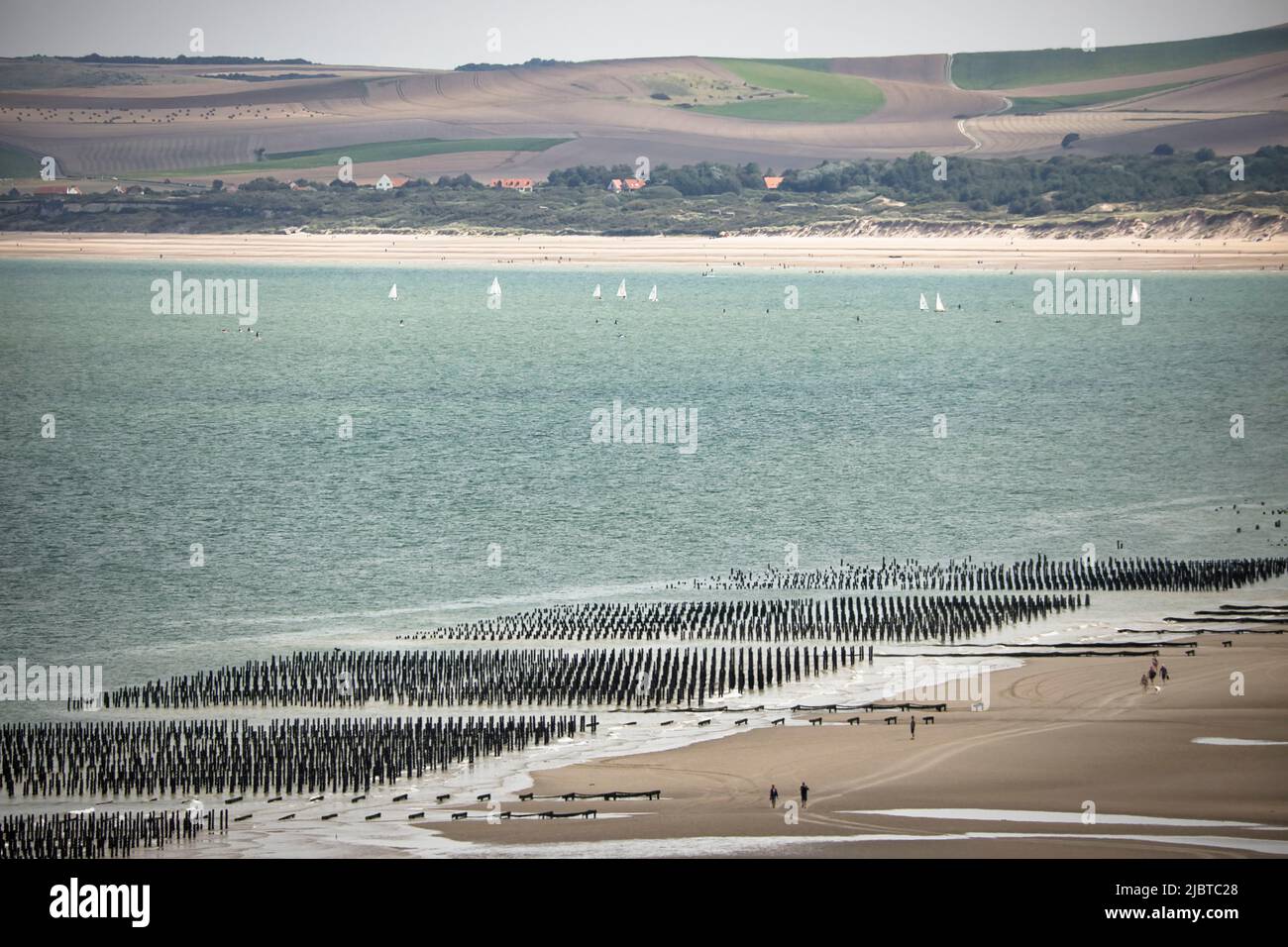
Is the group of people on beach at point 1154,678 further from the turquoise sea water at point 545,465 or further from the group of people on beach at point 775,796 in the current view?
the turquoise sea water at point 545,465

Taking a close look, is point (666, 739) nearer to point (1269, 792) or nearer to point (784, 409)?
point (1269, 792)

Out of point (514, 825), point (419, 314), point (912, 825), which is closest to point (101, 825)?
point (514, 825)

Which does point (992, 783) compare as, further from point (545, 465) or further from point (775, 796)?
point (545, 465)

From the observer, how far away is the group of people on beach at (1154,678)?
38125mm

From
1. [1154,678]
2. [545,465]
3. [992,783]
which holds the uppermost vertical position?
[545,465]

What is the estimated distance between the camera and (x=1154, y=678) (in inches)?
1522

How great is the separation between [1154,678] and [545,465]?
4187 centimetres

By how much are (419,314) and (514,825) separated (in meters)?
144

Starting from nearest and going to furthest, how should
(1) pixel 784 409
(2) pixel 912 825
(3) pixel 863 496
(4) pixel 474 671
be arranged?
(2) pixel 912 825
(4) pixel 474 671
(3) pixel 863 496
(1) pixel 784 409

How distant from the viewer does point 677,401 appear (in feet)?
341

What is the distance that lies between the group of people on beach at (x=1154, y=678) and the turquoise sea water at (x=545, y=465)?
15.7 metres

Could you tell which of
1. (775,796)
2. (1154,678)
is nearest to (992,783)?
(775,796)

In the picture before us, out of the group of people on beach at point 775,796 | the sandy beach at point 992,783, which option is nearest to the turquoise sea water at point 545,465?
the sandy beach at point 992,783

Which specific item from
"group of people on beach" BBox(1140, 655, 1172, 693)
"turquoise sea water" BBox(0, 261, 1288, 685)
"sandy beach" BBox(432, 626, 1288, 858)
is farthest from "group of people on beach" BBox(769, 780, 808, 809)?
"turquoise sea water" BBox(0, 261, 1288, 685)
